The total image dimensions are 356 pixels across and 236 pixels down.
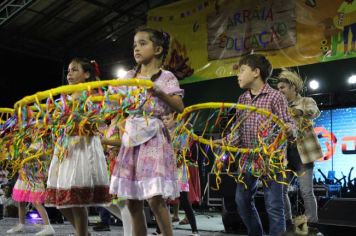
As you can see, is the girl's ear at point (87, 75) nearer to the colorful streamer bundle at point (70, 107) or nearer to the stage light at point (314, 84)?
the colorful streamer bundle at point (70, 107)

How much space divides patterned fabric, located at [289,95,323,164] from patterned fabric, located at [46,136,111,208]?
204 centimetres

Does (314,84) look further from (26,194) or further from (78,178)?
(78,178)

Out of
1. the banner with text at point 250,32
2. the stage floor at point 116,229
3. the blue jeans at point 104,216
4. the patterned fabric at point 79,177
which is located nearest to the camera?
the patterned fabric at point 79,177

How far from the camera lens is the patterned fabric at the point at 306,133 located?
4461 mm

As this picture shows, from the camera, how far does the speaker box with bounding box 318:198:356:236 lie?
280 cm

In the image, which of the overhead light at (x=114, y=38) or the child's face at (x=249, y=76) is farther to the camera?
the overhead light at (x=114, y=38)

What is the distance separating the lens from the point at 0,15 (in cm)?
927

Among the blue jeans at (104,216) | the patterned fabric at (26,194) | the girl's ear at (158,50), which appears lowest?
the blue jeans at (104,216)

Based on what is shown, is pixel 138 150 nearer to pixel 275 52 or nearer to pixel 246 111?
pixel 246 111

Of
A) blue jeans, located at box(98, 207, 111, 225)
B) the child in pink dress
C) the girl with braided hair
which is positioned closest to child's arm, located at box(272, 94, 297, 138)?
the child in pink dress

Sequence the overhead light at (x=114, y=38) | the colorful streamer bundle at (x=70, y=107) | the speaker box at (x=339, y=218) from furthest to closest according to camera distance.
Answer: the overhead light at (x=114, y=38)
the speaker box at (x=339, y=218)
the colorful streamer bundle at (x=70, y=107)

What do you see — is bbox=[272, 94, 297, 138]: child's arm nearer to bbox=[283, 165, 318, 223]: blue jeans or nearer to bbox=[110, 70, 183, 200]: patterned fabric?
bbox=[110, 70, 183, 200]: patterned fabric

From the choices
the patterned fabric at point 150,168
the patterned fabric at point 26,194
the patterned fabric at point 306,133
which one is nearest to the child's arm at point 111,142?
the patterned fabric at point 150,168

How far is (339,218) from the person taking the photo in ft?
9.71
